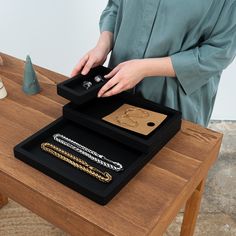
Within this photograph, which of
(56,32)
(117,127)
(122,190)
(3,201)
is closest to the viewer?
(122,190)

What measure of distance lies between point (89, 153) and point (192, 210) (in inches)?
14.9

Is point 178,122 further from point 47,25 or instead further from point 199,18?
point 47,25

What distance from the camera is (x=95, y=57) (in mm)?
929

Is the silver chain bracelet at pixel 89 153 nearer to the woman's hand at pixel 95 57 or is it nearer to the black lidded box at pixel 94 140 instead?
the black lidded box at pixel 94 140

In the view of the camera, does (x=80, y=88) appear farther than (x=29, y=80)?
No

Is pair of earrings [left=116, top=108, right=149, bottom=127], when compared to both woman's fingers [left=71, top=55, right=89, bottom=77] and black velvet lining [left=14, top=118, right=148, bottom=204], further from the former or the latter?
woman's fingers [left=71, top=55, right=89, bottom=77]

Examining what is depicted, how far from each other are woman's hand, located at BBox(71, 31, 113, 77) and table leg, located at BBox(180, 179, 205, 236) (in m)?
0.41

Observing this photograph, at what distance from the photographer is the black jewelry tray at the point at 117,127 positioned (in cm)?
75

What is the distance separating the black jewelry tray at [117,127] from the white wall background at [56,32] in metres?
0.90

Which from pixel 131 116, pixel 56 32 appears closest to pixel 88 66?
pixel 131 116

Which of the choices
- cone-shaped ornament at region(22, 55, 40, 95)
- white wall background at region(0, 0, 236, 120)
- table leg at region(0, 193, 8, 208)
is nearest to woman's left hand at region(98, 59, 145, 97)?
cone-shaped ornament at region(22, 55, 40, 95)

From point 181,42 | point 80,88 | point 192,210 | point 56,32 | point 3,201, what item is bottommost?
point 3,201

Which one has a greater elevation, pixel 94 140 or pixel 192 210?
pixel 94 140

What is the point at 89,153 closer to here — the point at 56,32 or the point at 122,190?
the point at 122,190
